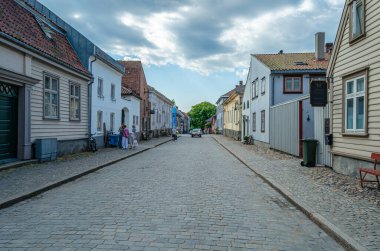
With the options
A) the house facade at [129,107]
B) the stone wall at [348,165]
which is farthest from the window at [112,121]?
the stone wall at [348,165]

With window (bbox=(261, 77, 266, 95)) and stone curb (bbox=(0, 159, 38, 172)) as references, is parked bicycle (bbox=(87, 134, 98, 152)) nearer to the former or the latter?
stone curb (bbox=(0, 159, 38, 172))

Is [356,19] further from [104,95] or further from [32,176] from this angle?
[104,95]

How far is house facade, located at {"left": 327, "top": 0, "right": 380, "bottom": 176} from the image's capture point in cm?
956

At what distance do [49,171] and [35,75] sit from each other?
462 cm

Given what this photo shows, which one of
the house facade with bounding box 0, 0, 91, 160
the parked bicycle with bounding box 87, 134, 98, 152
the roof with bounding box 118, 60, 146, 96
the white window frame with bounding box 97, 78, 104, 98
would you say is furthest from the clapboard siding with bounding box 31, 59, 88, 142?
the roof with bounding box 118, 60, 146, 96

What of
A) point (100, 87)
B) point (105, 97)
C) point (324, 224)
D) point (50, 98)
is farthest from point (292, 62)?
point (324, 224)

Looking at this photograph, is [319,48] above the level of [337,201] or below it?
above

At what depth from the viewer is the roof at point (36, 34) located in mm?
12641

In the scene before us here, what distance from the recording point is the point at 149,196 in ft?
25.9

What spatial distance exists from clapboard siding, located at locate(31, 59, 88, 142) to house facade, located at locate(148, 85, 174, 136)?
24.3m

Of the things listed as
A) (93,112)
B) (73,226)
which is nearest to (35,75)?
(93,112)

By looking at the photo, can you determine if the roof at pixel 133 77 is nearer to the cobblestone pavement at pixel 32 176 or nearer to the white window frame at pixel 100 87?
the white window frame at pixel 100 87

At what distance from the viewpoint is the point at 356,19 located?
10.8 meters

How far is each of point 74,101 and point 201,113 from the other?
110m
